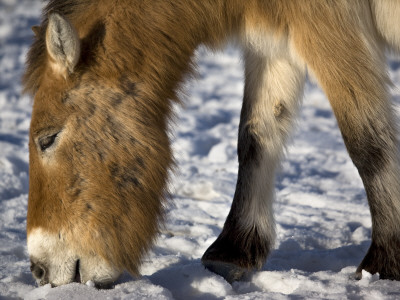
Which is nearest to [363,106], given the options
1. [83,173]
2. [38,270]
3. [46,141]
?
[83,173]

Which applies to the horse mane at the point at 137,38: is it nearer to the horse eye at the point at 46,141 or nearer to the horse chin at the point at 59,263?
the horse eye at the point at 46,141

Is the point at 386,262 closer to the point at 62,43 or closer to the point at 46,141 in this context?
the point at 46,141

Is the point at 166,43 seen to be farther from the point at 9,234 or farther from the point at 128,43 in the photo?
the point at 9,234

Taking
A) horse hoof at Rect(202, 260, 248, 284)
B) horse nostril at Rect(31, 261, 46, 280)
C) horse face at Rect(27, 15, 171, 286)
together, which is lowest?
horse hoof at Rect(202, 260, 248, 284)

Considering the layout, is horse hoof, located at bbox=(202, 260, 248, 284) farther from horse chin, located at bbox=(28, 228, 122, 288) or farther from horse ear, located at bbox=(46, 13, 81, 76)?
horse ear, located at bbox=(46, 13, 81, 76)

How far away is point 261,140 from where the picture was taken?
3150 millimetres

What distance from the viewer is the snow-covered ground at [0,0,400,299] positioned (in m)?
2.53

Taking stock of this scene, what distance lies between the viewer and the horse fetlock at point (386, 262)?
262cm

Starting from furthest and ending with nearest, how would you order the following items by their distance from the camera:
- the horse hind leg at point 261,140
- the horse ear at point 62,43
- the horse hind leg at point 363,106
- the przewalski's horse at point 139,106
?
the horse hind leg at point 261,140 < the horse hind leg at point 363,106 < the przewalski's horse at point 139,106 < the horse ear at point 62,43

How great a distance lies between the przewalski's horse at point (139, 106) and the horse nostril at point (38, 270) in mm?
12

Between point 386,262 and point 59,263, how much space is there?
1469 millimetres

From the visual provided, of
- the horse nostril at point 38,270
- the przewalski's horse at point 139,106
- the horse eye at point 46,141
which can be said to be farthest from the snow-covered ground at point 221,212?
the horse eye at point 46,141

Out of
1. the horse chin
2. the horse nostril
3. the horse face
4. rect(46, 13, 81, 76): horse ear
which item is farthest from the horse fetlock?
rect(46, 13, 81, 76): horse ear

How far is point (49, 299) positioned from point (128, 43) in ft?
3.77
